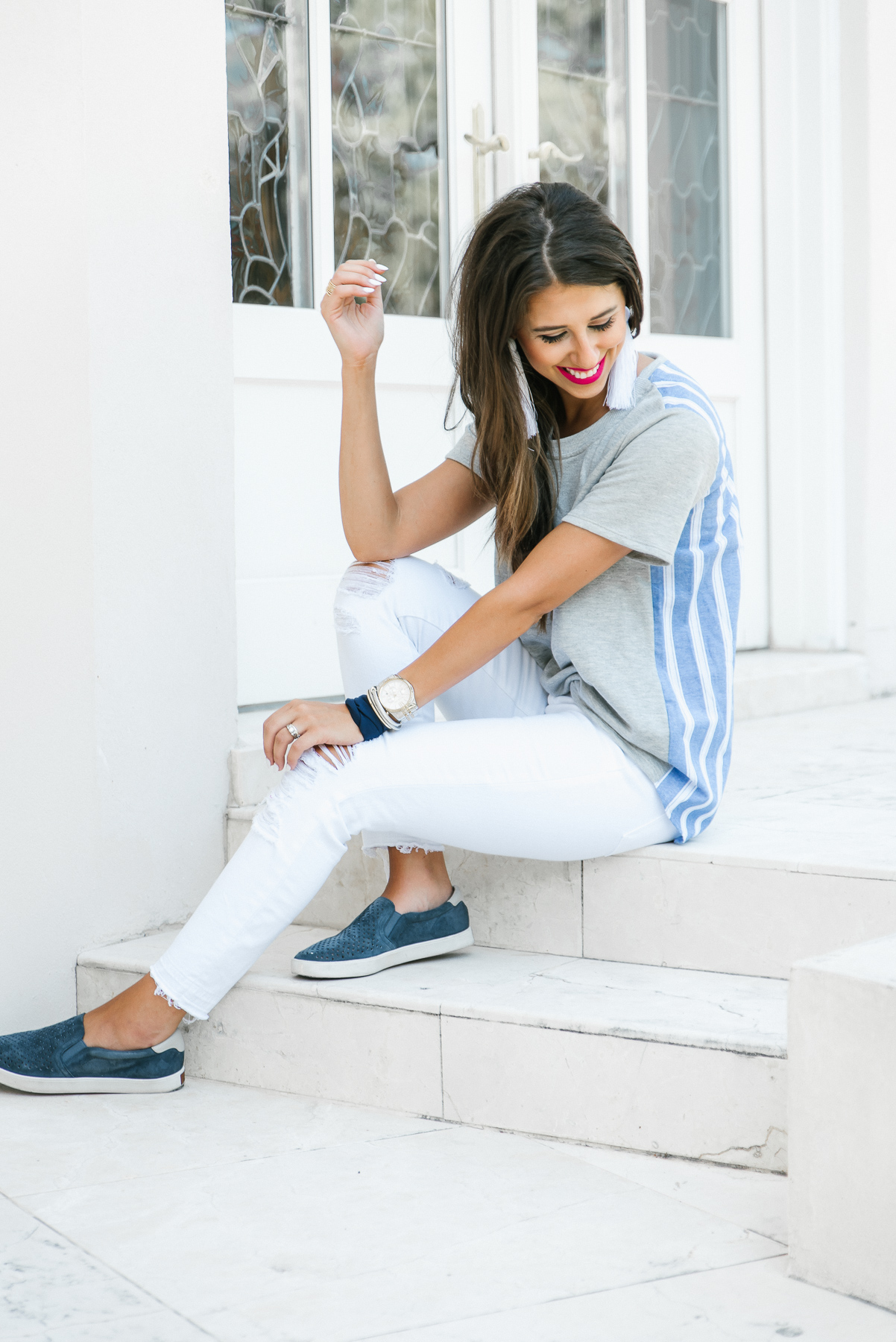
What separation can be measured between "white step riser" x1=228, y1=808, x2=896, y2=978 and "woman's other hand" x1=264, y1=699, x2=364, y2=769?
39cm

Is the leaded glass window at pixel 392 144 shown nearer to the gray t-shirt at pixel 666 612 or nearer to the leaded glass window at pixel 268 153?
the leaded glass window at pixel 268 153

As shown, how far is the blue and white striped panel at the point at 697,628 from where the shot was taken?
193 centimetres

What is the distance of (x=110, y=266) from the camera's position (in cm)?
228

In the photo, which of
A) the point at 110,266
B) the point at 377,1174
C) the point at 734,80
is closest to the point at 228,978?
the point at 377,1174

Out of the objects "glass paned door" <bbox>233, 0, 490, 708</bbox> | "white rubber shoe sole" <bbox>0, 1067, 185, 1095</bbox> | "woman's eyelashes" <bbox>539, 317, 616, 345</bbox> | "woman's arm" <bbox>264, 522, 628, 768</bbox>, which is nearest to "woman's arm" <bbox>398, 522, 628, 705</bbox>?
"woman's arm" <bbox>264, 522, 628, 768</bbox>

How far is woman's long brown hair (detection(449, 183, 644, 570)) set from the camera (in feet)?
6.06

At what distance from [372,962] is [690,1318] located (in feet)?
2.52

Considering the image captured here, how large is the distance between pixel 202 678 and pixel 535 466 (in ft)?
2.42

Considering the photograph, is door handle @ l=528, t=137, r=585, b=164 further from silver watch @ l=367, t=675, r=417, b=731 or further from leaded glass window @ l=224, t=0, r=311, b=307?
silver watch @ l=367, t=675, r=417, b=731

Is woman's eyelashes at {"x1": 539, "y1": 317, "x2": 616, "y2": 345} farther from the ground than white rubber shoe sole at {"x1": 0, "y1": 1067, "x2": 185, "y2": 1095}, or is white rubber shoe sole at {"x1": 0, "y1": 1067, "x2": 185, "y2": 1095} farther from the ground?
woman's eyelashes at {"x1": 539, "y1": 317, "x2": 616, "y2": 345}

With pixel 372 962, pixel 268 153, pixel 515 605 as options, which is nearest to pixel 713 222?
pixel 268 153

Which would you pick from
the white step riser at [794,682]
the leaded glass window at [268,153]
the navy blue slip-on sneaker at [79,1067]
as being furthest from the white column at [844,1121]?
the leaded glass window at [268,153]

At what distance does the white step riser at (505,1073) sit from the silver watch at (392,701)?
380mm

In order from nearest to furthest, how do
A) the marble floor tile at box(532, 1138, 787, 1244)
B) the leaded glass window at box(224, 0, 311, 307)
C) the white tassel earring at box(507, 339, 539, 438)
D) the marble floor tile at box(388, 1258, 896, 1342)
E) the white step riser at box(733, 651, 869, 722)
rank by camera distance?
the marble floor tile at box(388, 1258, 896, 1342) < the marble floor tile at box(532, 1138, 787, 1244) < the white tassel earring at box(507, 339, 539, 438) < the leaded glass window at box(224, 0, 311, 307) < the white step riser at box(733, 651, 869, 722)
